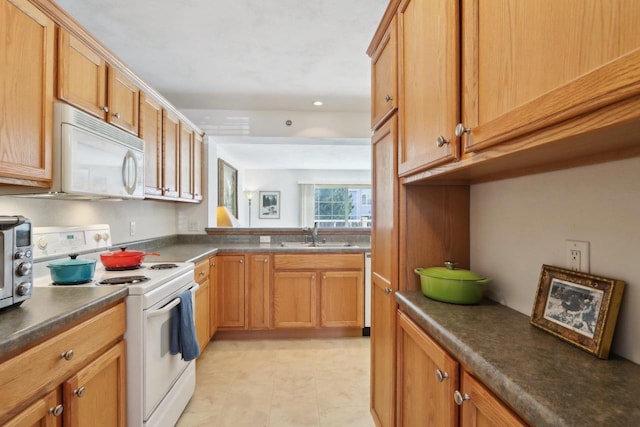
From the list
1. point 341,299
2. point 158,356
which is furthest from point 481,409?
point 341,299

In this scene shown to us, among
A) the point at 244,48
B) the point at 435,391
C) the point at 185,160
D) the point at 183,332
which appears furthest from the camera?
the point at 185,160

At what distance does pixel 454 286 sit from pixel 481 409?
475 mm

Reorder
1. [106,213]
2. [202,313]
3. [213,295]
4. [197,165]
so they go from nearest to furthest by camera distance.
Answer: [106,213], [202,313], [213,295], [197,165]

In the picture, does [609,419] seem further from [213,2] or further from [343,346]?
[343,346]

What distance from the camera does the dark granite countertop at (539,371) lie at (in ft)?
1.93

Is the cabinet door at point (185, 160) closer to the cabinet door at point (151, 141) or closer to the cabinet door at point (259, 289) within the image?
the cabinet door at point (151, 141)

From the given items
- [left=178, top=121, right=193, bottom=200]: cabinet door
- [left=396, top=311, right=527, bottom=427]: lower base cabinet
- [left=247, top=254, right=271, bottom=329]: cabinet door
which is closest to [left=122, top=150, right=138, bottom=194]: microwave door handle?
[left=178, top=121, right=193, bottom=200]: cabinet door

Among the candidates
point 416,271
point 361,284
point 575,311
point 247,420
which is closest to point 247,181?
point 361,284

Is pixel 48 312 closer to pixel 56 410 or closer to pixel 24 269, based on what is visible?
pixel 24 269

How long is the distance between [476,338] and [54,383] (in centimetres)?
131

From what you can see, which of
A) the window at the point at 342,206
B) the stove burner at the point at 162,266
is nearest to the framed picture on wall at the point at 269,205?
the window at the point at 342,206

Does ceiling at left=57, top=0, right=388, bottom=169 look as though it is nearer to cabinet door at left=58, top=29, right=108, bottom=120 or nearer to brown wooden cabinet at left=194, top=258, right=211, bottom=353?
cabinet door at left=58, top=29, right=108, bottom=120

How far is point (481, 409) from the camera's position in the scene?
0.79 meters

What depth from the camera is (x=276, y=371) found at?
100 inches
